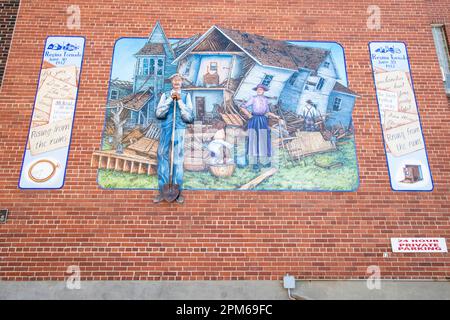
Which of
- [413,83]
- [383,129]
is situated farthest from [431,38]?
[383,129]

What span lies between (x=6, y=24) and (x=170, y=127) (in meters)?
4.22

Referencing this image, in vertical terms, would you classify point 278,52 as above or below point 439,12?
below

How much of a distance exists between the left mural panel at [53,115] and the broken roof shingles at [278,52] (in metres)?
3.11

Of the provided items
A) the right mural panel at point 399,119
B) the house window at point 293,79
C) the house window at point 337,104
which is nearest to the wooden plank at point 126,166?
the house window at point 293,79

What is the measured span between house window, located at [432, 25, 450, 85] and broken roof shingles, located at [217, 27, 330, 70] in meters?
2.63

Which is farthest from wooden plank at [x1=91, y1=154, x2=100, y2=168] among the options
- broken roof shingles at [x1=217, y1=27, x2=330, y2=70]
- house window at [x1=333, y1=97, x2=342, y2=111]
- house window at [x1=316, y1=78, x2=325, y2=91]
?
house window at [x1=333, y1=97, x2=342, y2=111]

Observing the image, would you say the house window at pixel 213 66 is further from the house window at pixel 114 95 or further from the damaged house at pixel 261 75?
the house window at pixel 114 95

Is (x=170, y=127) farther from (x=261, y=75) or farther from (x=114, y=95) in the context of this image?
(x=261, y=75)

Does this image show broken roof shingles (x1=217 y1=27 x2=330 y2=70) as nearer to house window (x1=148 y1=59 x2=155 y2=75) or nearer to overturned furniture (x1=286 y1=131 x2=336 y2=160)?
overturned furniture (x1=286 y1=131 x2=336 y2=160)

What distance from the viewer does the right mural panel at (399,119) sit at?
6945 mm

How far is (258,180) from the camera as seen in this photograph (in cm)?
682

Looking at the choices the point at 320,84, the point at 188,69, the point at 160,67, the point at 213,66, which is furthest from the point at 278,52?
the point at 160,67

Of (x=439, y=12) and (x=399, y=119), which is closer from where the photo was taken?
(x=399, y=119)
